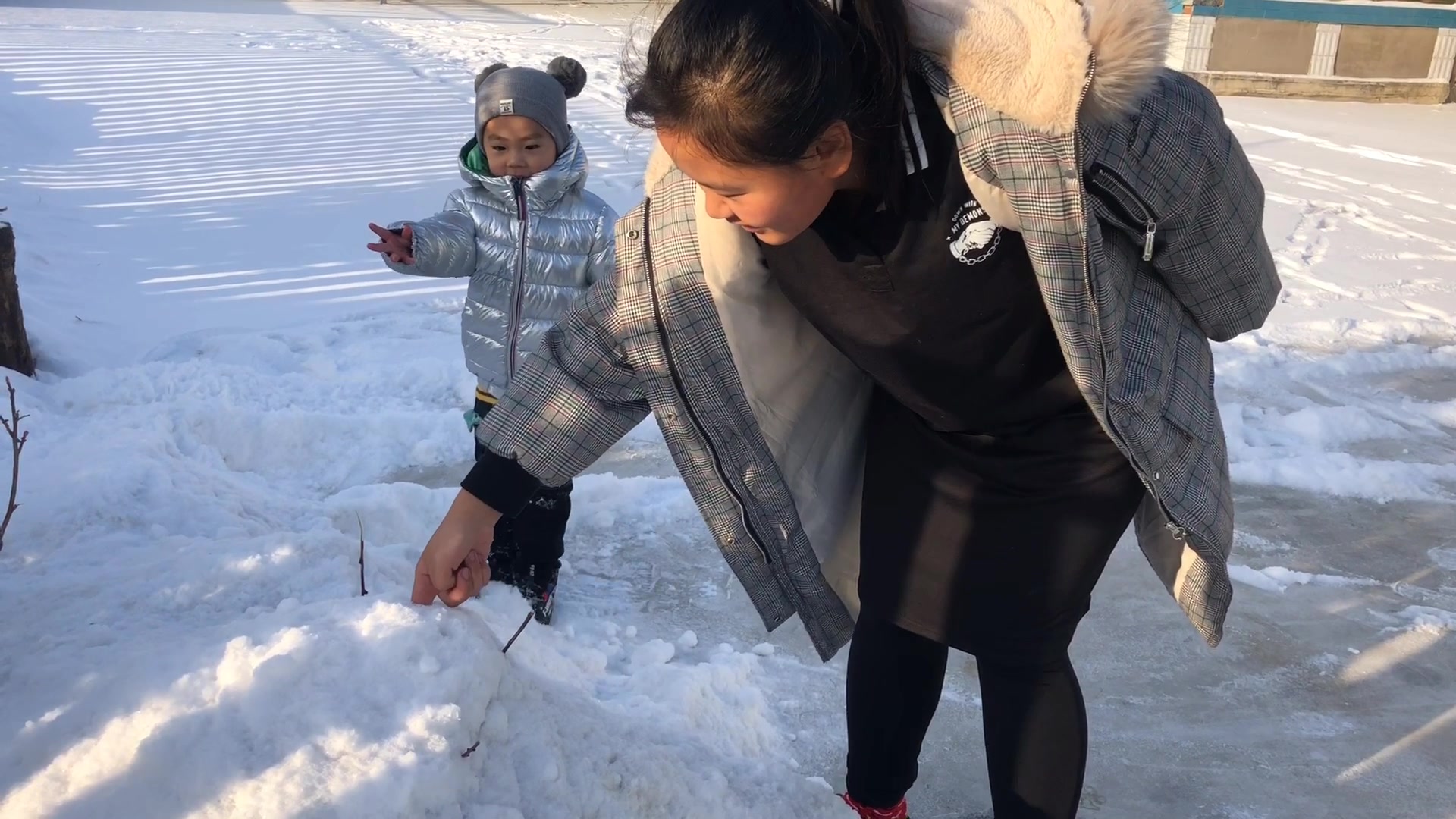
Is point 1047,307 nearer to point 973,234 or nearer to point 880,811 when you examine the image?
point 973,234

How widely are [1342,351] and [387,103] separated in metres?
6.99

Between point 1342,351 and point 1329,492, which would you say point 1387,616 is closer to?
point 1329,492

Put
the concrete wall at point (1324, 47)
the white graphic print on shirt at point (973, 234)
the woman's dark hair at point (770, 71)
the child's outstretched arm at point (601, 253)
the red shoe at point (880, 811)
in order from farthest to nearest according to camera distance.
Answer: the concrete wall at point (1324, 47), the child's outstretched arm at point (601, 253), the red shoe at point (880, 811), the white graphic print on shirt at point (973, 234), the woman's dark hair at point (770, 71)

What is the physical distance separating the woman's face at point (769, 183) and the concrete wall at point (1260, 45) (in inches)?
507

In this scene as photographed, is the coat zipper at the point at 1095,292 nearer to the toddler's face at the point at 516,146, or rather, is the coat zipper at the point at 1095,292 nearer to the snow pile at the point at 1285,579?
the snow pile at the point at 1285,579

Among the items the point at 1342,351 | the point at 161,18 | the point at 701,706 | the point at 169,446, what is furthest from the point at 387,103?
the point at 701,706

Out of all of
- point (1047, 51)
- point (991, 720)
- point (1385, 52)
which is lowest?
point (1385, 52)

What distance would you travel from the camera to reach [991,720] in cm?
161

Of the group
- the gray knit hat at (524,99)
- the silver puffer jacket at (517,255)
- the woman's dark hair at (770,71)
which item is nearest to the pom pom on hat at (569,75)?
the gray knit hat at (524,99)

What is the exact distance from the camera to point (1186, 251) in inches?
54.4

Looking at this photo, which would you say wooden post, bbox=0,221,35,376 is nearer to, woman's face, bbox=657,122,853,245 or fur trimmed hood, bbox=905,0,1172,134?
woman's face, bbox=657,122,853,245

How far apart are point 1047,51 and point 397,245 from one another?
68.7 inches

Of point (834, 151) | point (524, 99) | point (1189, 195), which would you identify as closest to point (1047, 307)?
point (1189, 195)

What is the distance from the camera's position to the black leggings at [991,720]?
1.57 m
